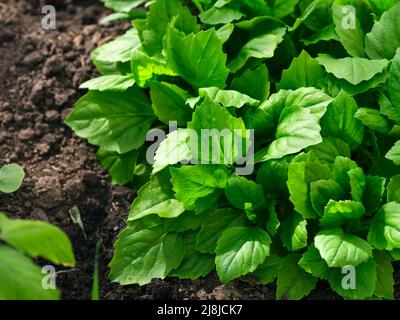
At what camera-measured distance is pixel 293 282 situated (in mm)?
2684

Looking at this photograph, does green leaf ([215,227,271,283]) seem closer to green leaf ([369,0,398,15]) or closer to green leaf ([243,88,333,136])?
green leaf ([243,88,333,136])

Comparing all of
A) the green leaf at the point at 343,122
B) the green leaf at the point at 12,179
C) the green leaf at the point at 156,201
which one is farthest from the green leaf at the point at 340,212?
the green leaf at the point at 12,179

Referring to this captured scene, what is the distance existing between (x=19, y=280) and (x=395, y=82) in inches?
63.2

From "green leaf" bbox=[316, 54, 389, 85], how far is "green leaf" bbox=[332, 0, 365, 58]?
10 centimetres

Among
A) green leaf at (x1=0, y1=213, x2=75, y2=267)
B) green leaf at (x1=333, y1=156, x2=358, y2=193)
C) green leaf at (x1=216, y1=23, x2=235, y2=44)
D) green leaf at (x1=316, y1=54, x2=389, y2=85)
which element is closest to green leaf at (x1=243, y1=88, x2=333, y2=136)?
green leaf at (x1=316, y1=54, x2=389, y2=85)

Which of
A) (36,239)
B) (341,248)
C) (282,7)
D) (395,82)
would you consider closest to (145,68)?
(282,7)

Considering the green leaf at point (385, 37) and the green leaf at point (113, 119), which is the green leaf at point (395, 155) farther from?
the green leaf at point (113, 119)

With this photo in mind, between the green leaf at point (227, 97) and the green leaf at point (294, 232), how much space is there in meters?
0.44

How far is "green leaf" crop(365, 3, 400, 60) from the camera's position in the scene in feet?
9.61

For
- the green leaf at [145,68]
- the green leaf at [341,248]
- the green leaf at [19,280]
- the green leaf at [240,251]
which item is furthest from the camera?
the green leaf at [145,68]

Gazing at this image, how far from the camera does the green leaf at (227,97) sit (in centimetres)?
277

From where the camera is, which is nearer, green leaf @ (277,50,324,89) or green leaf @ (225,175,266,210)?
green leaf @ (225,175,266,210)

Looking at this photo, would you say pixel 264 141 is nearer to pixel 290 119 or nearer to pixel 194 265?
pixel 290 119

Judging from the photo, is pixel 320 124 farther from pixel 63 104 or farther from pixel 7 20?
pixel 7 20
